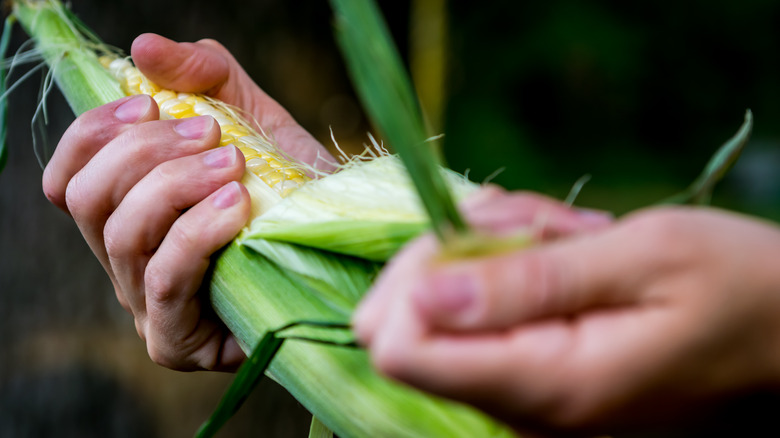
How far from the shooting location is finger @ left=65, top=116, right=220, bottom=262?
0.52 meters

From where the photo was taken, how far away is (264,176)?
53 centimetres

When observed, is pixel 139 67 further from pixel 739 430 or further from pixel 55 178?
pixel 739 430

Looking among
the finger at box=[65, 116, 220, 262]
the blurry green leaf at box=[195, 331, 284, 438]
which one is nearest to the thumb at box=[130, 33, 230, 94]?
the finger at box=[65, 116, 220, 262]

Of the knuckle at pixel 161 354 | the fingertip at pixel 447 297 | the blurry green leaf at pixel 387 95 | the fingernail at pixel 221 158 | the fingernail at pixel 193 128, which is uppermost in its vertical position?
the blurry green leaf at pixel 387 95

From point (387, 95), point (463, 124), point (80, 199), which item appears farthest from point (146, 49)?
point (463, 124)

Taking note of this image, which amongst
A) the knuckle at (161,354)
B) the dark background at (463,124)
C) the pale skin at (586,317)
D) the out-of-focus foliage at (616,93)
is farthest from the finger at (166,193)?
the out-of-focus foliage at (616,93)

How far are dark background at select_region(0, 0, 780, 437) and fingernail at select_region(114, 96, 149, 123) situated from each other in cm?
67

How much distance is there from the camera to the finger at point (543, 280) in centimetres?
22

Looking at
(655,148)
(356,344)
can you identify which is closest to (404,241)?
(356,344)

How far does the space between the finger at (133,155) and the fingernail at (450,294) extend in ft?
1.21

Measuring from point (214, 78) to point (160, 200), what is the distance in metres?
0.24

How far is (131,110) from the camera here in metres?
0.55

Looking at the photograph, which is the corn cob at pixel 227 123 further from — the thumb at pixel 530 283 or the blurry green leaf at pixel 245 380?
the thumb at pixel 530 283

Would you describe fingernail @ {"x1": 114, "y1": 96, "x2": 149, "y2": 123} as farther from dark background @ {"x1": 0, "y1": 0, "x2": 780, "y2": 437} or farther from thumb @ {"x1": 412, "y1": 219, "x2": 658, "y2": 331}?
dark background @ {"x1": 0, "y1": 0, "x2": 780, "y2": 437}
